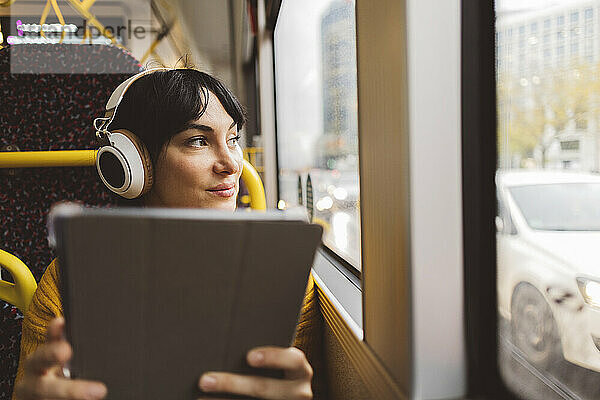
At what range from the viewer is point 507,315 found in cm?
53

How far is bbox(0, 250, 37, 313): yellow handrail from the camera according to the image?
1.21 metres

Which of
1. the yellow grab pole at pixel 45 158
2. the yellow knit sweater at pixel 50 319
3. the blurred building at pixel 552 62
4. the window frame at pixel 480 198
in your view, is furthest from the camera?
the yellow grab pole at pixel 45 158

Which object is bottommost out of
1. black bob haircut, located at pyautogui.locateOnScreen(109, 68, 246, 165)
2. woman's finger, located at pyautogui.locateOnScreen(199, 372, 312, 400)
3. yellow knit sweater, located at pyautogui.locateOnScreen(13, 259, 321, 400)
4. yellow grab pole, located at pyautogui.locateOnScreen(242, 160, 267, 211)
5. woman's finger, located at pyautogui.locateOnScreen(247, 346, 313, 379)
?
yellow knit sweater, located at pyautogui.locateOnScreen(13, 259, 321, 400)

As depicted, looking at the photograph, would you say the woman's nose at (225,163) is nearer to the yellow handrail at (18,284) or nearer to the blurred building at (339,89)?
Answer: the blurred building at (339,89)

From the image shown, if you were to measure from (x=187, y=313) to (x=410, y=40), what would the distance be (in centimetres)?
36

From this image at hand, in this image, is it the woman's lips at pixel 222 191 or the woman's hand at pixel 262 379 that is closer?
the woman's hand at pixel 262 379

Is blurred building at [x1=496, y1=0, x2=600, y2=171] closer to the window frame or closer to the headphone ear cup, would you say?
the window frame

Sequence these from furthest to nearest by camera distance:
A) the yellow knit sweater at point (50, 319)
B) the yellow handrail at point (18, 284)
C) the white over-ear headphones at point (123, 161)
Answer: the yellow handrail at point (18, 284) < the yellow knit sweater at point (50, 319) < the white over-ear headphones at point (123, 161)

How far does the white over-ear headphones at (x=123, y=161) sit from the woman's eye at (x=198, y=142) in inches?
3.7

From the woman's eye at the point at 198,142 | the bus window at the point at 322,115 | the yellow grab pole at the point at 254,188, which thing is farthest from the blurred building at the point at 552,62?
the yellow grab pole at the point at 254,188

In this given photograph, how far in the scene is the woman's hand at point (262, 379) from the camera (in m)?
0.48

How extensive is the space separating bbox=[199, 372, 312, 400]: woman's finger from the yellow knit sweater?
0.42 metres

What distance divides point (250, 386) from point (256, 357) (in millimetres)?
34

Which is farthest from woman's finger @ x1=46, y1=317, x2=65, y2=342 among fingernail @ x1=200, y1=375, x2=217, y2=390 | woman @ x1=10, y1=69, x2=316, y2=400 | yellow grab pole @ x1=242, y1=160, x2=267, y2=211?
yellow grab pole @ x1=242, y1=160, x2=267, y2=211
